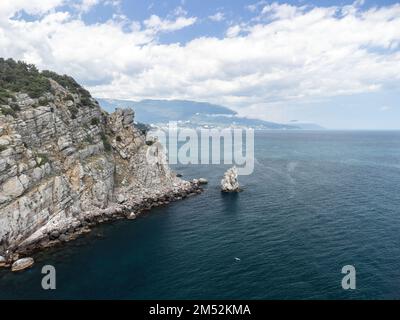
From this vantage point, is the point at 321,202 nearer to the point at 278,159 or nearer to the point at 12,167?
the point at 12,167

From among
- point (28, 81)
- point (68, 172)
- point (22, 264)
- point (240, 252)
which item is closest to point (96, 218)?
point (68, 172)

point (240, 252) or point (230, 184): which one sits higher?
point (230, 184)

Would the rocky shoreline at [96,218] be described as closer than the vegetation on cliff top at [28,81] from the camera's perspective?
Yes

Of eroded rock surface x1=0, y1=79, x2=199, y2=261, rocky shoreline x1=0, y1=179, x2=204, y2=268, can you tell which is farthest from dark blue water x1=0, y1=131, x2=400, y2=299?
eroded rock surface x1=0, y1=79, x2=199, y2=261

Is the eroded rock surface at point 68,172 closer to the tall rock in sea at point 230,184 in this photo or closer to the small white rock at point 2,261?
the small white rock at point 2,261

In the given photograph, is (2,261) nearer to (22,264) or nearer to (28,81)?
(22,264)

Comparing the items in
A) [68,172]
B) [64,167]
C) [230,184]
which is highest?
[64,167]

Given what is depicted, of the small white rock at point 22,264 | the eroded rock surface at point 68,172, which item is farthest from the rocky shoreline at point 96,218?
the small white rock at point 22,264
